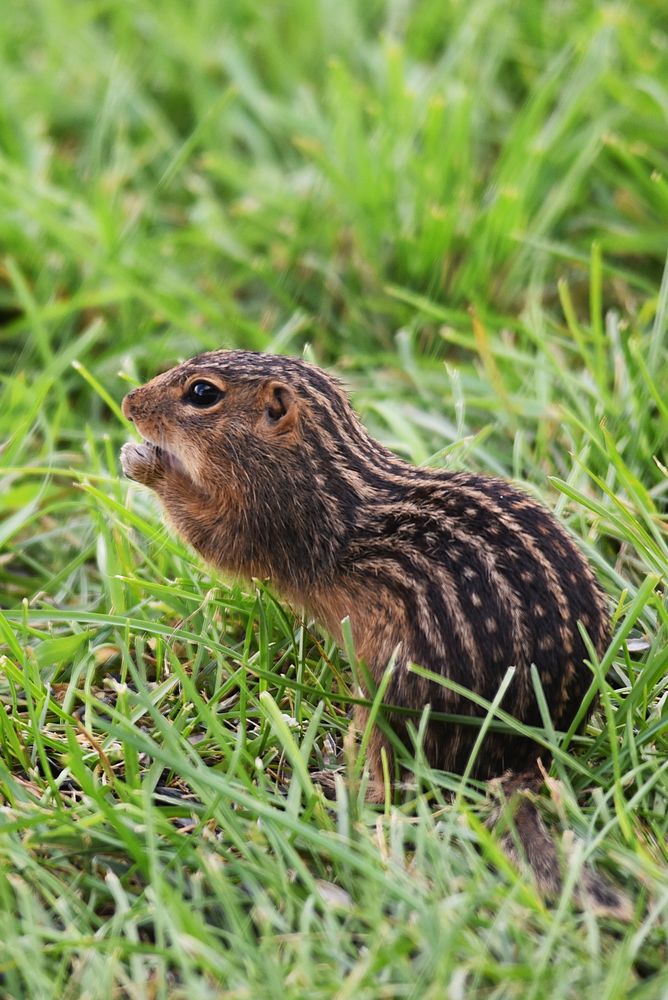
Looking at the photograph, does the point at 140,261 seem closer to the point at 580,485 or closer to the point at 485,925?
the point at 580,485

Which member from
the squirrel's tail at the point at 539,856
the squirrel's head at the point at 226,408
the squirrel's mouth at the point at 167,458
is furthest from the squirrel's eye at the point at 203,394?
the squirrel's tail at the point at 539,856

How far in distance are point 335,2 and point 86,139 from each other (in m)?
1.74

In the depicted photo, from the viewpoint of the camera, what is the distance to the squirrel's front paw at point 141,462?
4.37 metres

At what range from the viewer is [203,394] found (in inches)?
170

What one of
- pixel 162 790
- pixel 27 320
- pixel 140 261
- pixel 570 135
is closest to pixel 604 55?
pixel 570 135

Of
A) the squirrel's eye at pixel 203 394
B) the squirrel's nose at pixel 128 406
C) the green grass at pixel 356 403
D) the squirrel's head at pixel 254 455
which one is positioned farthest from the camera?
the squirrel's nose at pixel 128 406

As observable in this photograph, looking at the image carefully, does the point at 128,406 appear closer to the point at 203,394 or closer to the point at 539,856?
the point at 203,394

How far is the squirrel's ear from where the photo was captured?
413 centimetres

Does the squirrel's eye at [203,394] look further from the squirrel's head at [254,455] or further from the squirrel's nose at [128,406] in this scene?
the squirrel's nose at [128,406]

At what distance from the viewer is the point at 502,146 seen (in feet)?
23.1

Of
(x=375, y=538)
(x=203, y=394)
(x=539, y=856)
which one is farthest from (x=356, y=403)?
(x=539, y=856)

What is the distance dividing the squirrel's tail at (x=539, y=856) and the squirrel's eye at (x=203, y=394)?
161 centimetres

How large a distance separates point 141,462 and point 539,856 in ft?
6.33

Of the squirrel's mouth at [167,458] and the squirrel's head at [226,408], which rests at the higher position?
the squirrel's head at [226,408]
